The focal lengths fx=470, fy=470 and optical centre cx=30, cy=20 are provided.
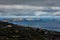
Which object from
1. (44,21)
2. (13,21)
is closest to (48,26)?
(44,21)

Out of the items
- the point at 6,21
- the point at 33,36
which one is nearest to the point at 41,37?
the point at 33,36

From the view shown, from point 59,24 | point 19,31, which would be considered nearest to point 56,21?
point 59,24

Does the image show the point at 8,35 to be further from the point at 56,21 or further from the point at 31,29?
the point at 56,21

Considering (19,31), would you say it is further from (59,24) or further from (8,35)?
(59,24)

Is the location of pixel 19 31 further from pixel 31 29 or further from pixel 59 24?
pixel 59 24
